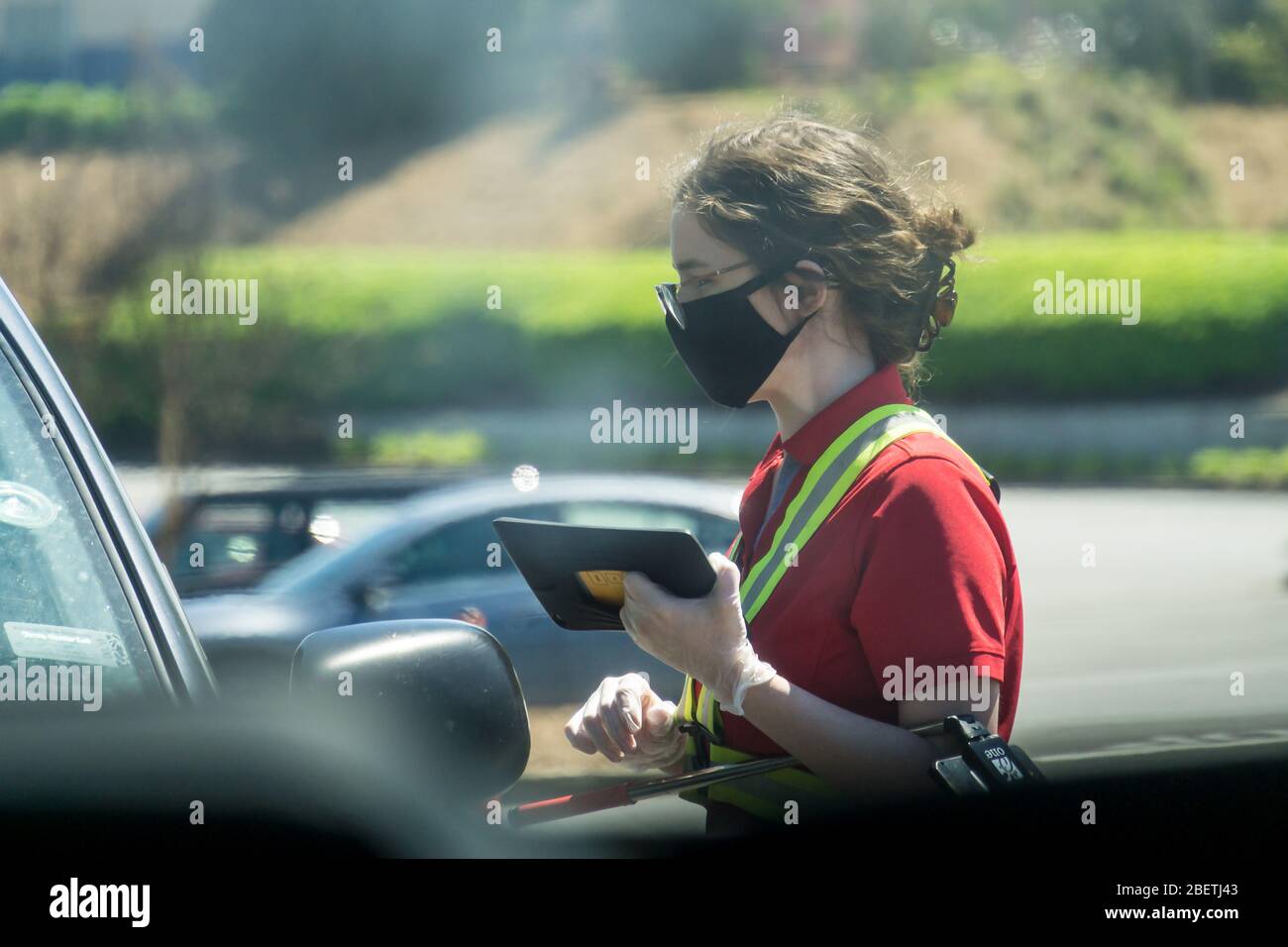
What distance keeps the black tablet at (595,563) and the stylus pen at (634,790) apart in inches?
8.3

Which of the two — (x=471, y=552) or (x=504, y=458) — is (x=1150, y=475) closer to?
(x=504, y=458)

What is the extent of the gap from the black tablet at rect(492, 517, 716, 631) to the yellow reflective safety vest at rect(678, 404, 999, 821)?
18cm

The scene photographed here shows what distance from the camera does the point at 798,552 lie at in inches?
74.0

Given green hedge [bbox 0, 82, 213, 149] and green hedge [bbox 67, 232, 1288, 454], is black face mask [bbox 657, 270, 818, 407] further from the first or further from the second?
green hedge [bbox 67, 232, 1288, 454]

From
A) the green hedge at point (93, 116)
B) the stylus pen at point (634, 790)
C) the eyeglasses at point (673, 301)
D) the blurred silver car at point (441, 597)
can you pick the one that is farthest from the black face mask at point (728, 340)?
the green hedge at point (93, 116)

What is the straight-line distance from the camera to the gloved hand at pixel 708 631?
174 cm

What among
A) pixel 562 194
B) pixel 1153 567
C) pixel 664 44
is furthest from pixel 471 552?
pixel 664 44

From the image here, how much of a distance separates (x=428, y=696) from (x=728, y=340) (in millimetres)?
781

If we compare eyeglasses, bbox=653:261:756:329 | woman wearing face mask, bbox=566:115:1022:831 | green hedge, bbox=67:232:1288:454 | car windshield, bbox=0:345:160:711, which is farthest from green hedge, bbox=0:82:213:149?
car windshield, bbox=0:345:160:711

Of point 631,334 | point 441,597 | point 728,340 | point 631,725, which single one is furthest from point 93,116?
point 631,725

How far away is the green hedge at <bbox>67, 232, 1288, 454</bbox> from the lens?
21859 millimetres

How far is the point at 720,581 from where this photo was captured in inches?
68.5

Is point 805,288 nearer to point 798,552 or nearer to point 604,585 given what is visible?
point 798,552

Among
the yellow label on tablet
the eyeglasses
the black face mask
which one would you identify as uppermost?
the eyeglasses
